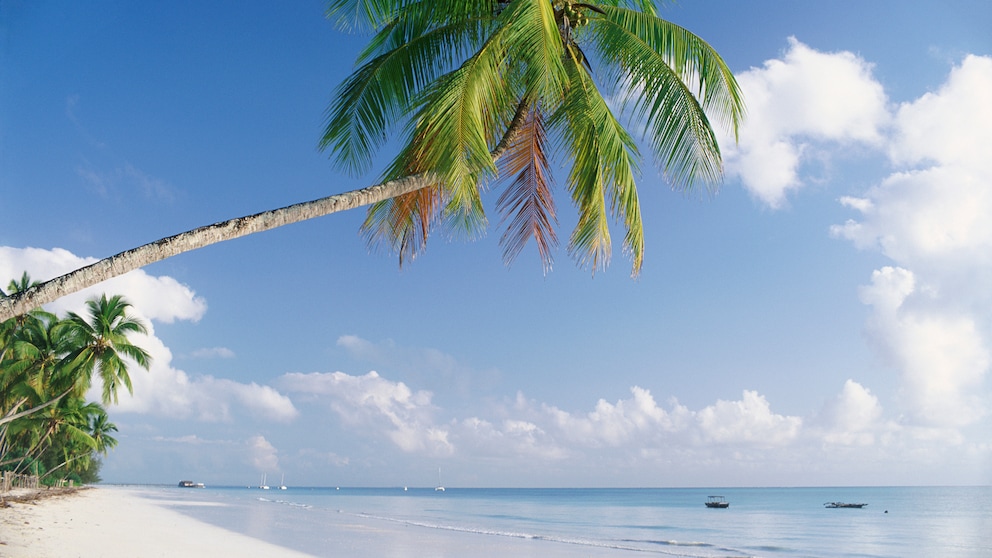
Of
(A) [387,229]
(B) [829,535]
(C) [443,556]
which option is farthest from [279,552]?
(B) [829,535]

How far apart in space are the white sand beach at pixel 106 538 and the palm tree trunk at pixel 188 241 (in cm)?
603

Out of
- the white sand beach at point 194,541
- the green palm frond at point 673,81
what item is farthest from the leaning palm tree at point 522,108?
the white sand beach at point 194,541

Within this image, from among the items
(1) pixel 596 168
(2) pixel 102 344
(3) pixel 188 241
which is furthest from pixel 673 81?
(2) pixel 102 344

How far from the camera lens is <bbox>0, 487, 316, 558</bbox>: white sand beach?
8.64 m

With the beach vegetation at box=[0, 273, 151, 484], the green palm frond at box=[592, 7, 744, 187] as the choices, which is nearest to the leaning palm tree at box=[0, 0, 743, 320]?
the green palm frond at box=[592, 7, 744, 187]

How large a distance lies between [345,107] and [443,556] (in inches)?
381

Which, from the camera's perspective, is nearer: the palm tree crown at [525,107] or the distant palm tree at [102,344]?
the palm tree crown at [525,107]

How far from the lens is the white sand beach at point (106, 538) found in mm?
8641

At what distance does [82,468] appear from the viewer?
38.6 m

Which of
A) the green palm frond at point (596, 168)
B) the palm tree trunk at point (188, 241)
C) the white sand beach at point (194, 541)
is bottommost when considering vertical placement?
the white sand beach at point (194, 541)

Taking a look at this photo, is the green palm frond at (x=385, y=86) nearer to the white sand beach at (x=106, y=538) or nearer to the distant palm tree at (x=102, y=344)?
the white sand beach at (x=106, y=538)

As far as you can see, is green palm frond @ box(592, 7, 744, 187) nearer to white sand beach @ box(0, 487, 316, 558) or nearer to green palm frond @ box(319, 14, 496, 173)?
green palm frond @ box(319, 14, 496, 173)

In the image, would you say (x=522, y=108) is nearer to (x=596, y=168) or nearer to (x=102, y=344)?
(x=596, y=168)

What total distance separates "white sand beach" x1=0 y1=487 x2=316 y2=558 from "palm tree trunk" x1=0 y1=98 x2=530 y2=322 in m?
6.03
